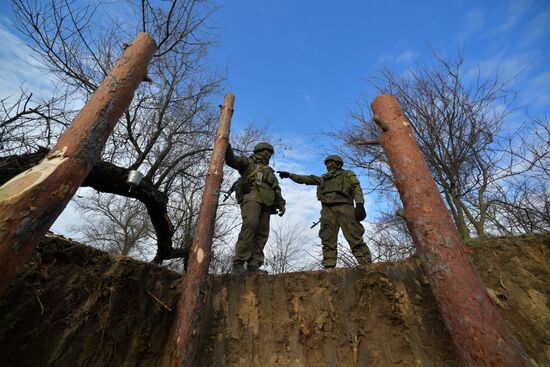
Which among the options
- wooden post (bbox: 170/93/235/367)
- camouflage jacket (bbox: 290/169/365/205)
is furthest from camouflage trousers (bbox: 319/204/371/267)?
wooden post (bbox: 170/93/235/367)

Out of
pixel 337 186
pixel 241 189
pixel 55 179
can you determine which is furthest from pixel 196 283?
pixel 337 186

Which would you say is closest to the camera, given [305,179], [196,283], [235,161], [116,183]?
[196,283]

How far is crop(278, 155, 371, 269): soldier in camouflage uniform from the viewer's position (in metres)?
5.39

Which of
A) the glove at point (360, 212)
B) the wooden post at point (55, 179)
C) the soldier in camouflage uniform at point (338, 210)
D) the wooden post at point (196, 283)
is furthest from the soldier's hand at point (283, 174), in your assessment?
the wooden post at point (55, 179)

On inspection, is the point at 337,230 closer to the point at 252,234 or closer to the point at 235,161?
the point at 252,234

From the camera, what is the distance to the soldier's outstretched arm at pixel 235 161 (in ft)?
17.8

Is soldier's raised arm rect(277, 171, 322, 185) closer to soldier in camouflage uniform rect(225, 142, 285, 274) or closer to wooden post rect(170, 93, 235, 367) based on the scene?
soldier in camouflage uniform rect(225, 142, 285, 274)

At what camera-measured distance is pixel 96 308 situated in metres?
3.00

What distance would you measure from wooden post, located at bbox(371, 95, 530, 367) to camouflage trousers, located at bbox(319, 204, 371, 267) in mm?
2291

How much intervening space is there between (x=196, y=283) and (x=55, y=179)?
1.68 m

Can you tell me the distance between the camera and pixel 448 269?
250cm

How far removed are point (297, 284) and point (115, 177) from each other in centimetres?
445

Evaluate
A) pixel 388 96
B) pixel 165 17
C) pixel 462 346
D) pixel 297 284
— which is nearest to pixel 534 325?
pixel 462 346

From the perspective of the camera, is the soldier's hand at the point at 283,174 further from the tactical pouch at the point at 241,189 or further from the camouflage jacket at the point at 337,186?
the tactical pouch at the point at 241,189
